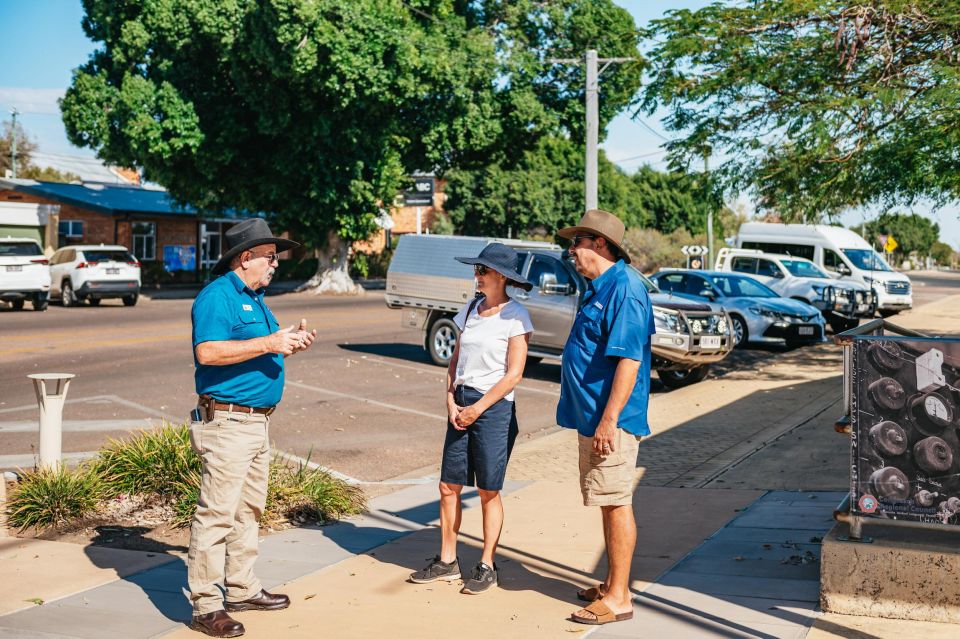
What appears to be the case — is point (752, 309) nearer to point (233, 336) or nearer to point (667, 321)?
point (667, 321)

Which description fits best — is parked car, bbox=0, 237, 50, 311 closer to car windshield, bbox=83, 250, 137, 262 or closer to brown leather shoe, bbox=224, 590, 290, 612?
car windshield, bbox=83, 250, 137, 262

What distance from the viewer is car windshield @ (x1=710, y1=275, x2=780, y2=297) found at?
824 inches

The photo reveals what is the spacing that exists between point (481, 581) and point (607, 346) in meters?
1.54

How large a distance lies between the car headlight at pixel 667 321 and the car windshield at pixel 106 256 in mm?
19439

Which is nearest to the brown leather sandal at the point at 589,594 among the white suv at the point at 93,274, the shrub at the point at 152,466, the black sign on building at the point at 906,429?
the black sign on building at the point at 906,429

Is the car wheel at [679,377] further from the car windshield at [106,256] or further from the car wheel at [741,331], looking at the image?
the car windshield at [106,256]

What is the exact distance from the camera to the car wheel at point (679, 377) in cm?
1541

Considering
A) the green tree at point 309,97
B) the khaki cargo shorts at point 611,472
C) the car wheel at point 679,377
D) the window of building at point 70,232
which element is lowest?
the car wheel at point 679,377

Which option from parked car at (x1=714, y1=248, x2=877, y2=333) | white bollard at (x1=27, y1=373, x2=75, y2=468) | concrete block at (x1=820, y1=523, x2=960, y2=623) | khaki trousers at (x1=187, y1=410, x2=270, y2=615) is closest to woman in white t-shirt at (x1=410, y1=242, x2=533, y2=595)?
khaki trousers at (x1=187, y1=410, x2=270, y2=615)

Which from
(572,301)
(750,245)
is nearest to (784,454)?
(572,301)

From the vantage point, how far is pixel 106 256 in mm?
29047

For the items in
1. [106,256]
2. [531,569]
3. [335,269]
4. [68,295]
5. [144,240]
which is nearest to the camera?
[531,569]

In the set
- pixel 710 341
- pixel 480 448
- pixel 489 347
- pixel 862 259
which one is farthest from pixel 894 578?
pixel 862 259

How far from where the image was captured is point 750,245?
106 feet
